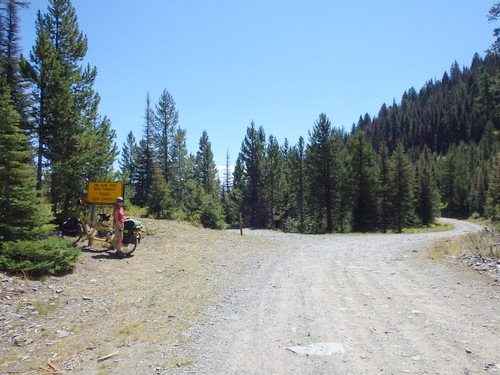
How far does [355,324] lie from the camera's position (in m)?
5.08

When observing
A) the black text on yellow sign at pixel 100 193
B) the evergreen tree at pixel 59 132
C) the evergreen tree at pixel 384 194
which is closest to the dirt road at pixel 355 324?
the black text on yellow sign at pixel 100 193

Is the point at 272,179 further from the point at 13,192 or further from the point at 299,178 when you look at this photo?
the point at 13,192

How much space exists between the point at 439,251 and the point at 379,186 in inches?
1084

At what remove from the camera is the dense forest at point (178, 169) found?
9.53 metres

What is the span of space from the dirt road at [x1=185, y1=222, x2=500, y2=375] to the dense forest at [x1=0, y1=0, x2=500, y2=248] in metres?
5.89

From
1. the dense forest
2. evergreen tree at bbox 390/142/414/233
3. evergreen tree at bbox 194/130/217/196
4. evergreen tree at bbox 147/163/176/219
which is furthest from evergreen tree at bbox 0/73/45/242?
evergreen tree at bbox 194/130/217/196

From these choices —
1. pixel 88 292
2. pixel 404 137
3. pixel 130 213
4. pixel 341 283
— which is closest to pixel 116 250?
pixel 88 292

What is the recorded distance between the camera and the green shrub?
269 inches

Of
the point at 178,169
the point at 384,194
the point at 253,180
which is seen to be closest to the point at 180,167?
the point at 178,169

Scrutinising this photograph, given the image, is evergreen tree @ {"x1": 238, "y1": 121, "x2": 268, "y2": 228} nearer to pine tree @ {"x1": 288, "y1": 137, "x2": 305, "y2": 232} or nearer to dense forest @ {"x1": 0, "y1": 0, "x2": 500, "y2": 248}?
dense forest @ {"x1": 0, "y1": 0, "x2": 500, "y2": 248}

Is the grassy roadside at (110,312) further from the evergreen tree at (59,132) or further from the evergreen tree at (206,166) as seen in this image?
the evergreen tree at (206,166)

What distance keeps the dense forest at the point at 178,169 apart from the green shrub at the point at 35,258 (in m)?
0.52

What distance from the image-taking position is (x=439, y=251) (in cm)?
1228

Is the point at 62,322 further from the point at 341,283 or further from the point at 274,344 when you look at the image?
the point at 341,283
